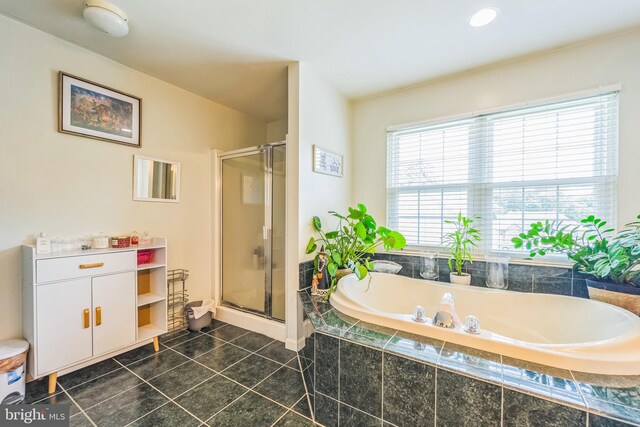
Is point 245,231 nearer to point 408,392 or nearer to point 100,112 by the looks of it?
point 100,112

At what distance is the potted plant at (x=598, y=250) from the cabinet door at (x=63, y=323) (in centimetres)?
312

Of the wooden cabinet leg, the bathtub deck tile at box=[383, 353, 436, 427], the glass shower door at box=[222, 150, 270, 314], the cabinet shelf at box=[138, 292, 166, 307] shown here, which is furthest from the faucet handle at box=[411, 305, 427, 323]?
the wooden cabinet leg

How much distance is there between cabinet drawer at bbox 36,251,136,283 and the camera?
157 cm

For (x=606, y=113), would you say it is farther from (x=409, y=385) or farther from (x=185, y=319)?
(x=185, y=319)

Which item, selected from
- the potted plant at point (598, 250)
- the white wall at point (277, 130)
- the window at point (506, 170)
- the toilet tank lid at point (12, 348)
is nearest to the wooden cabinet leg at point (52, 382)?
the toilet tank lid at point (12, 348)

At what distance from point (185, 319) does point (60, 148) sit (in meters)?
1.77

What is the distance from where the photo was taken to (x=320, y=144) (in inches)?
94.8

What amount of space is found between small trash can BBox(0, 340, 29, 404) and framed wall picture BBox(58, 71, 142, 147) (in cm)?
143

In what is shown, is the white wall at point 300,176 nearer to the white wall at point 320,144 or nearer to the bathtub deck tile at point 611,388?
the white wall at point 320,144

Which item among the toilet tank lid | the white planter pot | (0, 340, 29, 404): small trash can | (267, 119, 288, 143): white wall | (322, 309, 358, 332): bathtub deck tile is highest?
(267, 119, 288, 143): white wall

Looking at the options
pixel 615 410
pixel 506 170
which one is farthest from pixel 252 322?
pixel 506 170

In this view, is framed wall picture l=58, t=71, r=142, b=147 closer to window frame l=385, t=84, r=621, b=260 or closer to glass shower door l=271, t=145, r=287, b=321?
glass shower door l=271, t=145, r=287, b=321

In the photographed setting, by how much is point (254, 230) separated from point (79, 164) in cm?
146

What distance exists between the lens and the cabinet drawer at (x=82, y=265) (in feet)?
5.15
